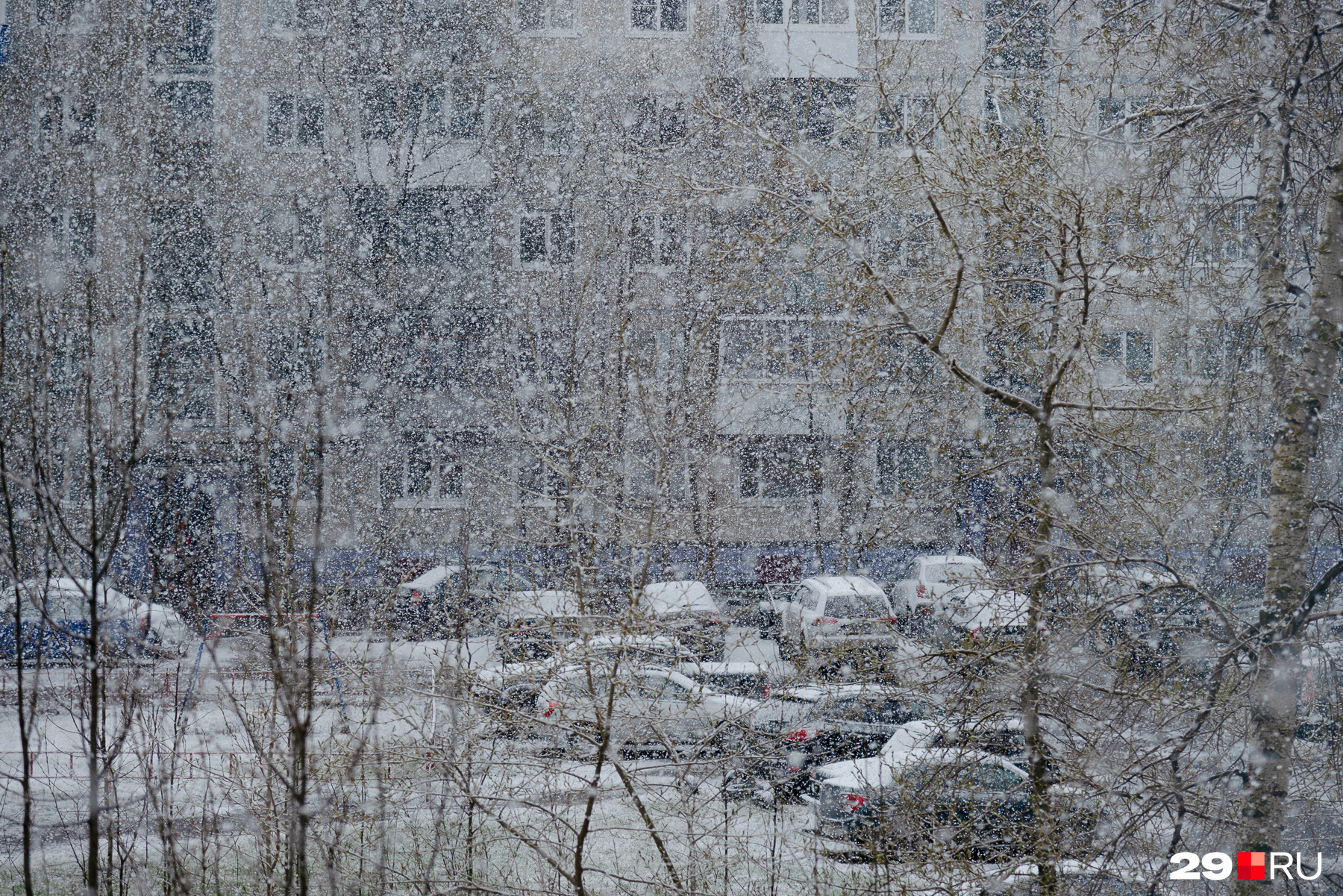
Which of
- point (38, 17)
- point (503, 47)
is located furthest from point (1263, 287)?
point (38, 17)

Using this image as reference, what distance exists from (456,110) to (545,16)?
9.00 feet

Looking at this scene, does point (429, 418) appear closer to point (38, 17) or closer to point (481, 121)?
point (481, 121)

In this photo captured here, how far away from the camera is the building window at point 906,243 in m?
6.73

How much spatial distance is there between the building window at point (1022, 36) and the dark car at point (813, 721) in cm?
377

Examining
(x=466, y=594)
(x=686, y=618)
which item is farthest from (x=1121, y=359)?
(x=466, y=594)

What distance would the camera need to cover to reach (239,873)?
25.8 feet

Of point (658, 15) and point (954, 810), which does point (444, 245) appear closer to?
point (658, 15)

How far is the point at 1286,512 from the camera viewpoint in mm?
5348

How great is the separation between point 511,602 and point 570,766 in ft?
4.05

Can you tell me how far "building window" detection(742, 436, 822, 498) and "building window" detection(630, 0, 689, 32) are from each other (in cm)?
890

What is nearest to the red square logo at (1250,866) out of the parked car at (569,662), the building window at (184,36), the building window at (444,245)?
the parked car at (569,662)

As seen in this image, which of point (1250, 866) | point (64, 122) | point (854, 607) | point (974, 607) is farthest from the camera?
point (64, 122)

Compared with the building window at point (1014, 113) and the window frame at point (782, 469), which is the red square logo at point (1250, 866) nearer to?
the building window at point (1014, 113)

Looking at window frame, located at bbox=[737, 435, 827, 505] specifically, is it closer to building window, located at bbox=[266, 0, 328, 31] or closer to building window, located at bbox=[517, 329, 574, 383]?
building window, located at bbox=[517, 329, 574, 383]
